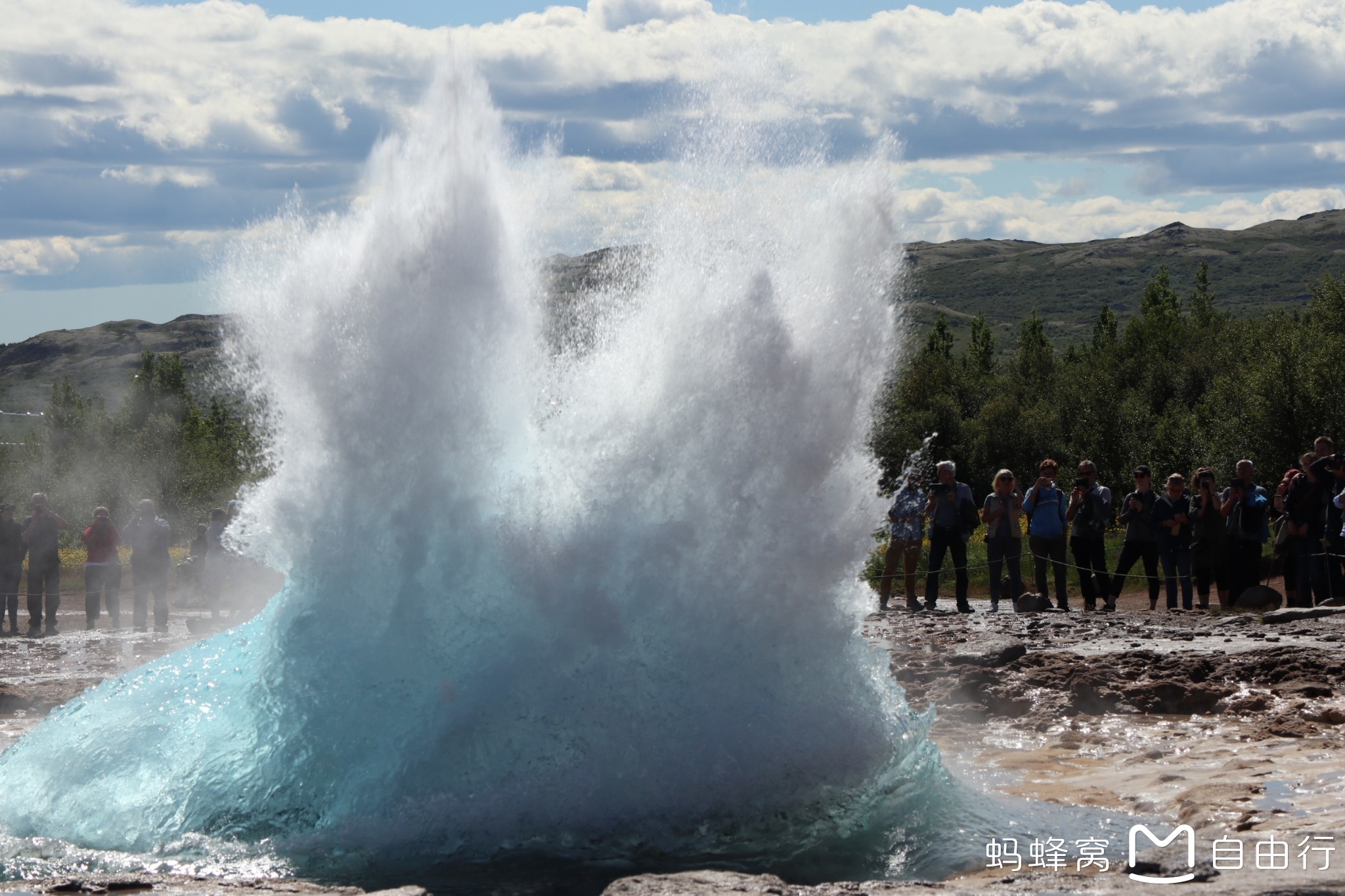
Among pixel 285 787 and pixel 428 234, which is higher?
pixel 428 234

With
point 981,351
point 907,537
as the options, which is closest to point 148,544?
point 907,537

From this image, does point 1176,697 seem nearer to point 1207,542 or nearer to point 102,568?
point 1207,542

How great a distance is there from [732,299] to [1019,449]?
44179 mm

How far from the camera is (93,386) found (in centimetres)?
18250

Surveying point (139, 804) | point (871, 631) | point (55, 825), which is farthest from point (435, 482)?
A: point (871, 631)

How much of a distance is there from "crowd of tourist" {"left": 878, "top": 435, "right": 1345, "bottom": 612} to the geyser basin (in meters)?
6.00

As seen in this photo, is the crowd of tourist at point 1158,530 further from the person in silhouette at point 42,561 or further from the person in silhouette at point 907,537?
the person in silhouette at point 42,561

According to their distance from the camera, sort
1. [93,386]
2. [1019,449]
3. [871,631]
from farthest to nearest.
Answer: [93,386], [1019,449], [871,631]

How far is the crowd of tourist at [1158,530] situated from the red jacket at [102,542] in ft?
32.0

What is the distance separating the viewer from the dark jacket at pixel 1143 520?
13312mm

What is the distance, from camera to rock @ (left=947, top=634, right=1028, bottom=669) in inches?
424

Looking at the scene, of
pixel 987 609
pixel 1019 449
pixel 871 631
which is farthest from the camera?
pixel 1019 449

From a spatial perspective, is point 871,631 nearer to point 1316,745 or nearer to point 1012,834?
point 1316,745

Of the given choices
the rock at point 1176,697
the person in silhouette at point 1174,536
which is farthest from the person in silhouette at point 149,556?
the person in silhouette at point 1174,536
